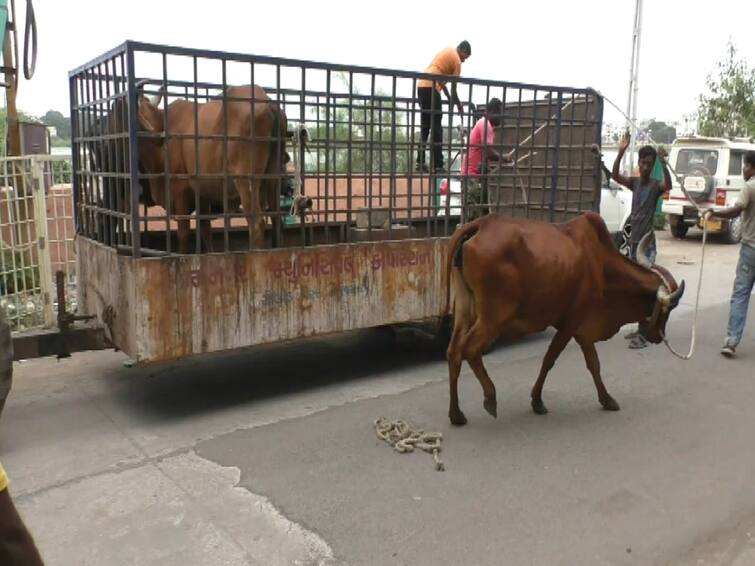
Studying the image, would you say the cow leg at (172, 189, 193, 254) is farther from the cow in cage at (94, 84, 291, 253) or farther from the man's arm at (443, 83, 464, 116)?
the man's arm at (443, 83, 464, 116)

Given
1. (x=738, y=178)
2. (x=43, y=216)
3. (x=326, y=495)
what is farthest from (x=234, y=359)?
(x=738, y=178)

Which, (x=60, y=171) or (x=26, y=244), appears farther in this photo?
(x=60, y=171)

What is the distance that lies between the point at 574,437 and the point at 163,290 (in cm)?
293

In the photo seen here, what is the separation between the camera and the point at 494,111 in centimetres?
711

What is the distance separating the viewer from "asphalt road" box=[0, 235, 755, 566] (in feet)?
11.1

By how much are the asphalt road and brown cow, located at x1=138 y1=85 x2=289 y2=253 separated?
1435mm

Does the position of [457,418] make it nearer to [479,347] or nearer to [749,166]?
[479,347]

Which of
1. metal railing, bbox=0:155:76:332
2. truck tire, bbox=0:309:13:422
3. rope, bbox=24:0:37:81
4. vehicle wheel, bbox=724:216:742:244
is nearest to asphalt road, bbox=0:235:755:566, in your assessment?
metal railing, bbox=0:155:76:332

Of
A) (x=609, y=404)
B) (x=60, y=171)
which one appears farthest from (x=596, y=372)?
(x=60, y=171)

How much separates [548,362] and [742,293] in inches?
115

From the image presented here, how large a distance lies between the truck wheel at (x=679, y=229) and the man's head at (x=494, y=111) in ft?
37.1

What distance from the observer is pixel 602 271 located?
5145 mm

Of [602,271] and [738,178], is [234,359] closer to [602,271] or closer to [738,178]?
[602,271]

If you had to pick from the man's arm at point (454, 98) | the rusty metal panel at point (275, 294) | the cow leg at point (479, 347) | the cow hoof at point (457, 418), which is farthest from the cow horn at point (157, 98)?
the cow hoof at point (457, 418)
